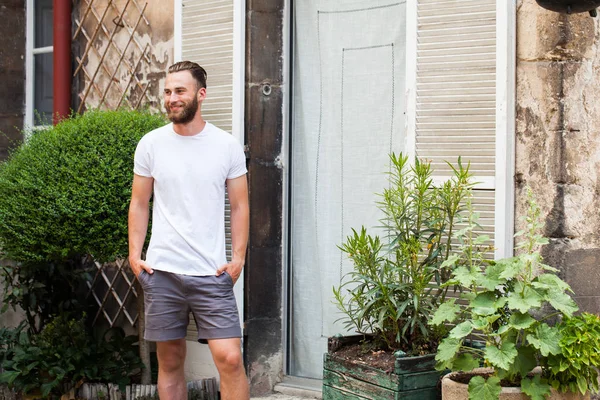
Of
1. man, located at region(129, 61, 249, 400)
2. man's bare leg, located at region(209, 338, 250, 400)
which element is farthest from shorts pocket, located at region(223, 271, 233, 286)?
man's bare leg, located at region(209, 338, 250, 400)

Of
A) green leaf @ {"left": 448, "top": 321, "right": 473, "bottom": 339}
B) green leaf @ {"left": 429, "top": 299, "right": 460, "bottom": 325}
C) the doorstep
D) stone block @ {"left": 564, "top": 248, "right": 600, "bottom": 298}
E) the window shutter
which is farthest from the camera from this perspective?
the window shutter

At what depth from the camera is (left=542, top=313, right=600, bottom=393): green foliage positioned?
359 cm

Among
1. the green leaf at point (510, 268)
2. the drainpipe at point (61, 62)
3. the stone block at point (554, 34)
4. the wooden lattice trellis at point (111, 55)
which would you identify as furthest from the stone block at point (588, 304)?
the drainpipe at point (61, 62)

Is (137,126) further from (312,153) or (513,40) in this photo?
(513,40)

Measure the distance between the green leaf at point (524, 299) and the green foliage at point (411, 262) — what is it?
45cm

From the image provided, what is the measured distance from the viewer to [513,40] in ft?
14.5

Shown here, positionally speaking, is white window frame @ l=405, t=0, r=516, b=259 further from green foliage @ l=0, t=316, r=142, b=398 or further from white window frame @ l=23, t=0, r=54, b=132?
white window frame @ l=23, t=0, r=54, b=132

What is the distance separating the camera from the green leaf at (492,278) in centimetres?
379

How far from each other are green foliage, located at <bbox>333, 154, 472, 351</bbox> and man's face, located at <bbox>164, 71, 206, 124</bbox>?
96cm

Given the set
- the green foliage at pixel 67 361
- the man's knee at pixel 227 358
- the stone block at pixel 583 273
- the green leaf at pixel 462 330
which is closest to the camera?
the green leaf at pixel 462 330

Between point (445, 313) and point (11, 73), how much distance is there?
182 inches

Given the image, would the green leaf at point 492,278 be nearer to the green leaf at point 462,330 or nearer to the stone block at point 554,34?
the green leaf at point 462,330

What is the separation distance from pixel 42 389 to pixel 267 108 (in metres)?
2.19

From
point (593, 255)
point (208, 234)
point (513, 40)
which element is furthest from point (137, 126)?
point (593, 255)
